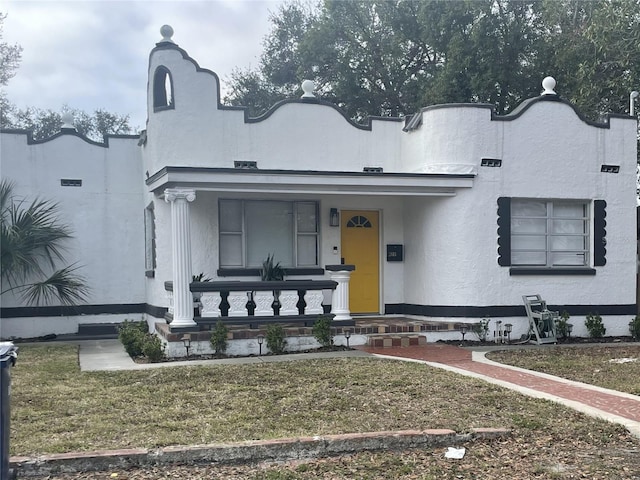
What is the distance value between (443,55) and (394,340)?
613 inches

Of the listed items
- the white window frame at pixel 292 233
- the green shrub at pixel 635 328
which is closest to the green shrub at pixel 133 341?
the white window frame at pixel 292 233

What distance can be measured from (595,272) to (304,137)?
6.47 metres

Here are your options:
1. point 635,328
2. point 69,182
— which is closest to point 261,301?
point 69,182

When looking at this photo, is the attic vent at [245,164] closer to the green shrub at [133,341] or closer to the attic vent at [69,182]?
the green shrub at [133,341]

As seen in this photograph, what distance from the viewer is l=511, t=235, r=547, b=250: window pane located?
13.2 meters

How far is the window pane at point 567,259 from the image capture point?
44.1ft

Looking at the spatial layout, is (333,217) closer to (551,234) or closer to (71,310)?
(551,234)

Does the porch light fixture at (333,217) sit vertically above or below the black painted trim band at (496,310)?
above

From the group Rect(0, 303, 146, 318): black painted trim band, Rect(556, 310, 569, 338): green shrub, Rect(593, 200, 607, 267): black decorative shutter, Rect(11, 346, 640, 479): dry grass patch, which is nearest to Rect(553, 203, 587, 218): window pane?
Rect(593, 200, 607, 267): black decorative shutter

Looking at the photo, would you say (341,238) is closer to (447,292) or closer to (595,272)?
(447,292)

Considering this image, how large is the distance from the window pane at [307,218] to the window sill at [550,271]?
405 cm

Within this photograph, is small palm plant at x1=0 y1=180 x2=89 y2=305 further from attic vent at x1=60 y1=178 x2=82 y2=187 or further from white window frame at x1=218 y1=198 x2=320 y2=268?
white window frame at x1=218 y1=198 x2=320 y2=268

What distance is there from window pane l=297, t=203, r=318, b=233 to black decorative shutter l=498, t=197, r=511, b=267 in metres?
3.69

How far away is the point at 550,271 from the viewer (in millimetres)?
13125
